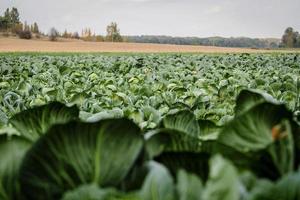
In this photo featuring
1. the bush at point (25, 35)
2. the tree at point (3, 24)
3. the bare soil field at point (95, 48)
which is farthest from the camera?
the tree at point (3, 24)

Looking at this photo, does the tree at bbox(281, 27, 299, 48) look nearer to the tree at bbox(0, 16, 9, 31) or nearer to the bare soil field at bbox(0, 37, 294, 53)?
the bare soil field at bbox(0, 37, 294, 53)

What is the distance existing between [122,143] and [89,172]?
0.26ft

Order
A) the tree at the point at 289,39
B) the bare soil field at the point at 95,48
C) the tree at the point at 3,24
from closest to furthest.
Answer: the bare soil field at the point at 95,48 < the tree at the point at 3,24 < the tree at the point at 289,39

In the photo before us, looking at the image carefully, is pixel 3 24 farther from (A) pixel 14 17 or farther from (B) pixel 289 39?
(B) pixel 289 39

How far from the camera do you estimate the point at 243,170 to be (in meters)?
0.85

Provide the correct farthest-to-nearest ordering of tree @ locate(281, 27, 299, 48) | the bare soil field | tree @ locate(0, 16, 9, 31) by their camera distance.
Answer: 1. tree @ locate(281, 27, 299, 48)
2. tree @ locate(0, 16, 9, 31)
3. the bare soil field

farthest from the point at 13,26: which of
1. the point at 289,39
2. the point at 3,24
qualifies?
the point at 289,39

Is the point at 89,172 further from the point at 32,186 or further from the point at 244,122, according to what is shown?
the point at 244,122

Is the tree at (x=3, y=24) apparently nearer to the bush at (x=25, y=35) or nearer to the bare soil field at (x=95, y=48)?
the bush at (x=25, y=35)

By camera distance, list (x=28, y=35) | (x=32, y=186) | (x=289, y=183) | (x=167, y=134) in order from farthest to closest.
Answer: (x=28, y=35)
(x=167, y=134)
(x=32, y=186)
(x=289, y=183)

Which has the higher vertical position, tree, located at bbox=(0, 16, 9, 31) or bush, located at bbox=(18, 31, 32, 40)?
tree, located at bbox=(0, 16, 9, 31)

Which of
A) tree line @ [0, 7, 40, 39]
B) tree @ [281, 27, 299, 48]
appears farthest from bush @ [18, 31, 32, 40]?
tree @ [281, 27, 299, 48]

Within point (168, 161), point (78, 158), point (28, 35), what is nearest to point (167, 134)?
point (168, 161)

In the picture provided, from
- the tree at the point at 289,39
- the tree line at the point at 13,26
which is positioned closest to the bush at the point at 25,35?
the tree line at the point at 13,26
